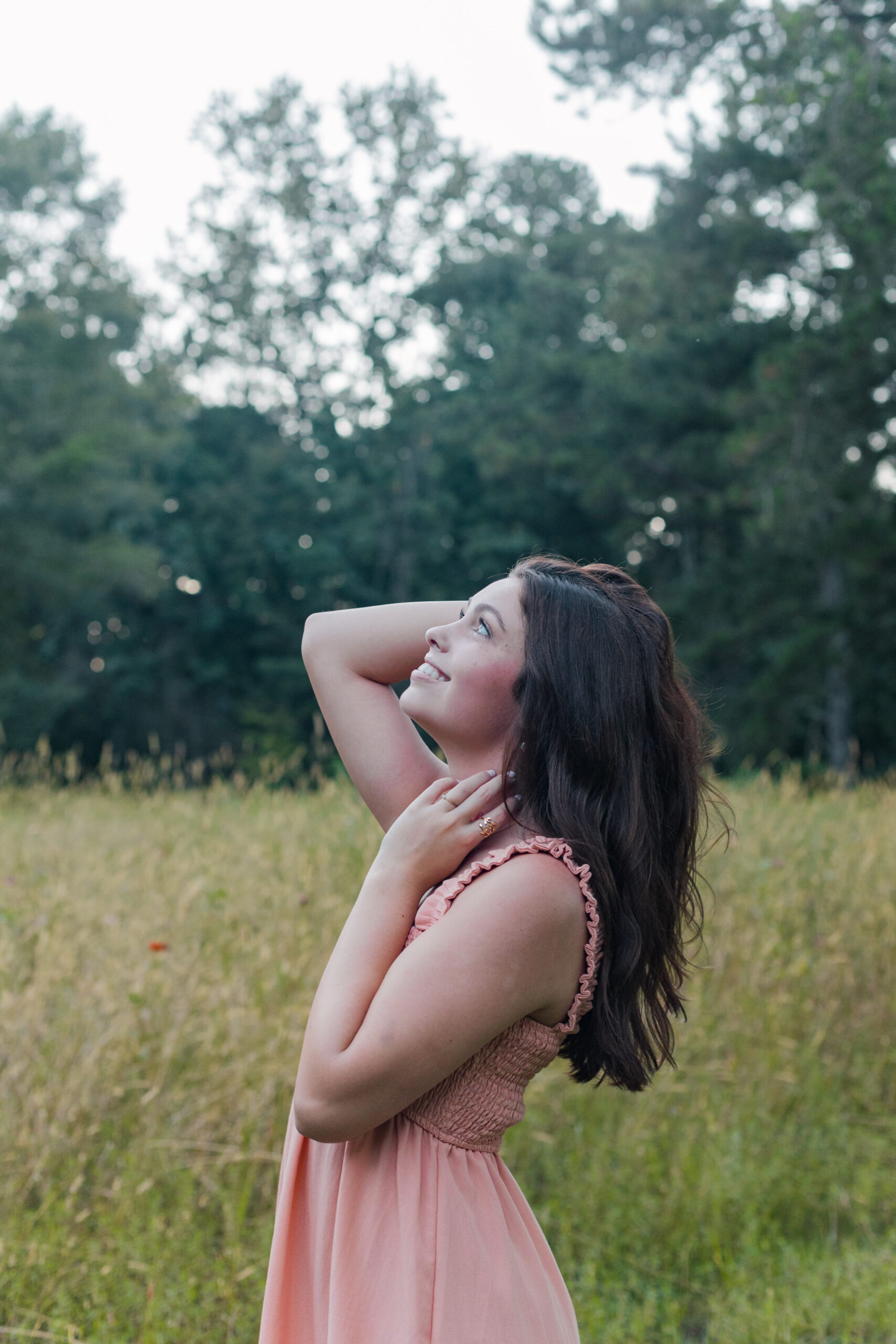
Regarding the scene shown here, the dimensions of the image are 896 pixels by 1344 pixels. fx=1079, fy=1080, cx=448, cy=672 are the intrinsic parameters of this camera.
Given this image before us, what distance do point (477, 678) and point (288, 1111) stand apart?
198 cm

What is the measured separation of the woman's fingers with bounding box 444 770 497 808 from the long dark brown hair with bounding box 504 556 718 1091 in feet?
0.13

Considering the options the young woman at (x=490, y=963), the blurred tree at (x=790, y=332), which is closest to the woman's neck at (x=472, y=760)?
the young woman at (x=490, y=963)

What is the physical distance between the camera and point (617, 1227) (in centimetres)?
305

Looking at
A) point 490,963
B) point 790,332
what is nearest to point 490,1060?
point 490,963

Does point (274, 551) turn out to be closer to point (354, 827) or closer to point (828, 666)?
point (828, 666)

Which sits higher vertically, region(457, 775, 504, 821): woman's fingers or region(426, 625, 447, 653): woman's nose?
region(426, 625, 447, 653): woman's nose

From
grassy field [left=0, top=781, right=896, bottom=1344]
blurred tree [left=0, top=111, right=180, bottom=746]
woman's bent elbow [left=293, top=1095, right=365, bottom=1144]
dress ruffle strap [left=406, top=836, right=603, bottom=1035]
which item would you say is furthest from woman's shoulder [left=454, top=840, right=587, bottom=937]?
blurred tree [left=0, top=111, right=180, bottom=746]

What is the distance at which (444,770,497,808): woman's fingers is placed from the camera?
1319 millimetres

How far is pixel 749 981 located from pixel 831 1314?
141 cm

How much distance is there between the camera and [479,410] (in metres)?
22.7

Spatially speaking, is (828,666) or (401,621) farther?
(828,666)

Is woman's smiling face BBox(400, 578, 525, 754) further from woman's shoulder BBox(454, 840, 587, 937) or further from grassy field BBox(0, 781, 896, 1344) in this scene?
grassy field BBox(0, 781, 896, 1344)

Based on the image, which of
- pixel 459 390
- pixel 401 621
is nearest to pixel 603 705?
pixel 401 621

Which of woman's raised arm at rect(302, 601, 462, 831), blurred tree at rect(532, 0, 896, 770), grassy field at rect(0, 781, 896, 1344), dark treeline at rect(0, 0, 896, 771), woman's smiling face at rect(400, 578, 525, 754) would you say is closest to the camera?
woman's smiling face at rect(400, 578, 525, 754)
